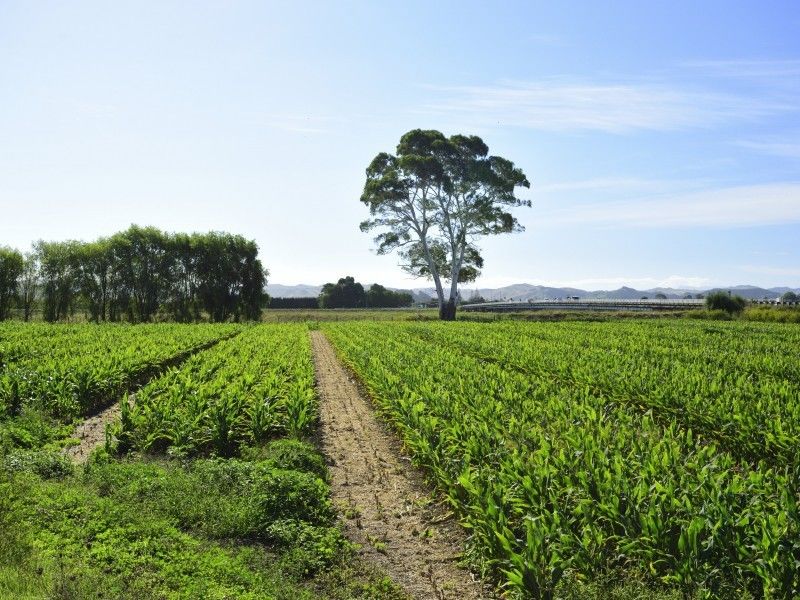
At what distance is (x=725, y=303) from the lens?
5862 centimetres

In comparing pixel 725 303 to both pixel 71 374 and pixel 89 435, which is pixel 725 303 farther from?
pixel 89 435

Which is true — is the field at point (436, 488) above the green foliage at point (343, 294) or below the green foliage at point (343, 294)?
below

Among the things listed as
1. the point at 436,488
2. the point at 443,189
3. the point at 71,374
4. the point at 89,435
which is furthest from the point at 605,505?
the point at 443,189

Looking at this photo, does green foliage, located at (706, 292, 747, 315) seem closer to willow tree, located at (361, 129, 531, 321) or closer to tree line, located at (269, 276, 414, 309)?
willow tree, located at (361, 129, 531, 321)

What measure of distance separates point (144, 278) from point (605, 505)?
69003 millimetres

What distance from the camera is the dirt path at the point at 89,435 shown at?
1095 centimetres

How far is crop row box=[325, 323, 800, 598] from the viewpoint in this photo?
17.5 ft

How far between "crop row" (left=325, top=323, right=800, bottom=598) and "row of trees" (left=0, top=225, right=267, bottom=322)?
60.3m

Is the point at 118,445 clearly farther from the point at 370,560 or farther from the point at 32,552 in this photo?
the point at 370,560

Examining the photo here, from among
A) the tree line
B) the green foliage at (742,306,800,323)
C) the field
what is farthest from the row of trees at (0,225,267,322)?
the field

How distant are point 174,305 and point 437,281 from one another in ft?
102

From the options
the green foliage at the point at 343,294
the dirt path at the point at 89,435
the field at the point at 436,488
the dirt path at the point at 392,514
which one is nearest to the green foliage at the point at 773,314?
the field at the point at 436,488

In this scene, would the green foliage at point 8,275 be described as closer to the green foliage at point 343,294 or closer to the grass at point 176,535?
the green foliage at point 343,294

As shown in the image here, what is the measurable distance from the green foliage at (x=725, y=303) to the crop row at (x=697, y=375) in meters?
29.1
